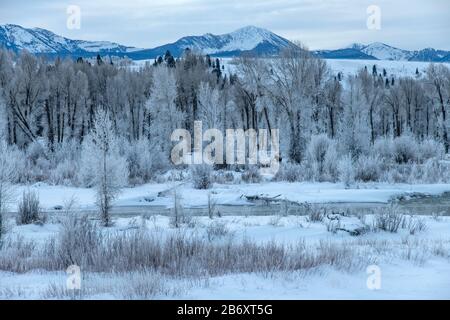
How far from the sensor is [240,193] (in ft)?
70.8

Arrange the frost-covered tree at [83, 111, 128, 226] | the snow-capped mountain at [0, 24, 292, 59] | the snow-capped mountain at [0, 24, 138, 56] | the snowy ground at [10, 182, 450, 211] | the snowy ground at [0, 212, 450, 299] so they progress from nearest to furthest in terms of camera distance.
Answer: the snowy ground at [0, 212, 450, 299] → the frost-covered tree at [83, 111, 128, 226] → the snowy ground at [10, 182, 450, 211] → the snow-capped mountain at [0, 24, 138, 56] → the snow-capped mountain at [0, 24, 292, 59]

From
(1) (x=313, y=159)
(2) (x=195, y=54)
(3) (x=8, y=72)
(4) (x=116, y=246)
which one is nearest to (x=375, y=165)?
(1) (x=313, y=159)

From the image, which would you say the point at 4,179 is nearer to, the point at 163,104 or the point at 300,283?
the point at 300,283

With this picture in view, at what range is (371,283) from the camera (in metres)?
6.51

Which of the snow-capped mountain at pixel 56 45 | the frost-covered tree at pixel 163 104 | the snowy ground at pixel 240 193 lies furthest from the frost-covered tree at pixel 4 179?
the snow-capped mountain at pixel 56 45

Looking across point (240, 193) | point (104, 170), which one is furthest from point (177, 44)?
point (104, 170)

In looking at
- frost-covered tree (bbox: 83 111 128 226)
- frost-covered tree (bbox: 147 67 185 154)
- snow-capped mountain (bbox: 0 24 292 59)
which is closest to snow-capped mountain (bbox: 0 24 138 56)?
snow-capped mountain (bbox: 0 24 292 59)

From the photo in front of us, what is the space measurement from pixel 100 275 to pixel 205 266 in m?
1.39

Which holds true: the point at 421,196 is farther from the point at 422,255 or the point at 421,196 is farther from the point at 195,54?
the point at 195,54

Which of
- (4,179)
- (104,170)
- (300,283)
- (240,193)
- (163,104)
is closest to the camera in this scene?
(300,283)

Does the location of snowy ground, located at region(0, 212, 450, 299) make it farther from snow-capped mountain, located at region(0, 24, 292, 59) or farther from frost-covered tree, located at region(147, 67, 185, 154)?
snow-capped mountain, located at region(0, 24, 292, 59)

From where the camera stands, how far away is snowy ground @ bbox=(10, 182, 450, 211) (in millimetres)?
20062

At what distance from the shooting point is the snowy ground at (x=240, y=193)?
65.8 ft

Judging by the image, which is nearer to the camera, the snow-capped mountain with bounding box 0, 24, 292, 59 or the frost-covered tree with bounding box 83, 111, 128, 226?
the frost-covered tree with bounding box 83, 111, 128, 226
